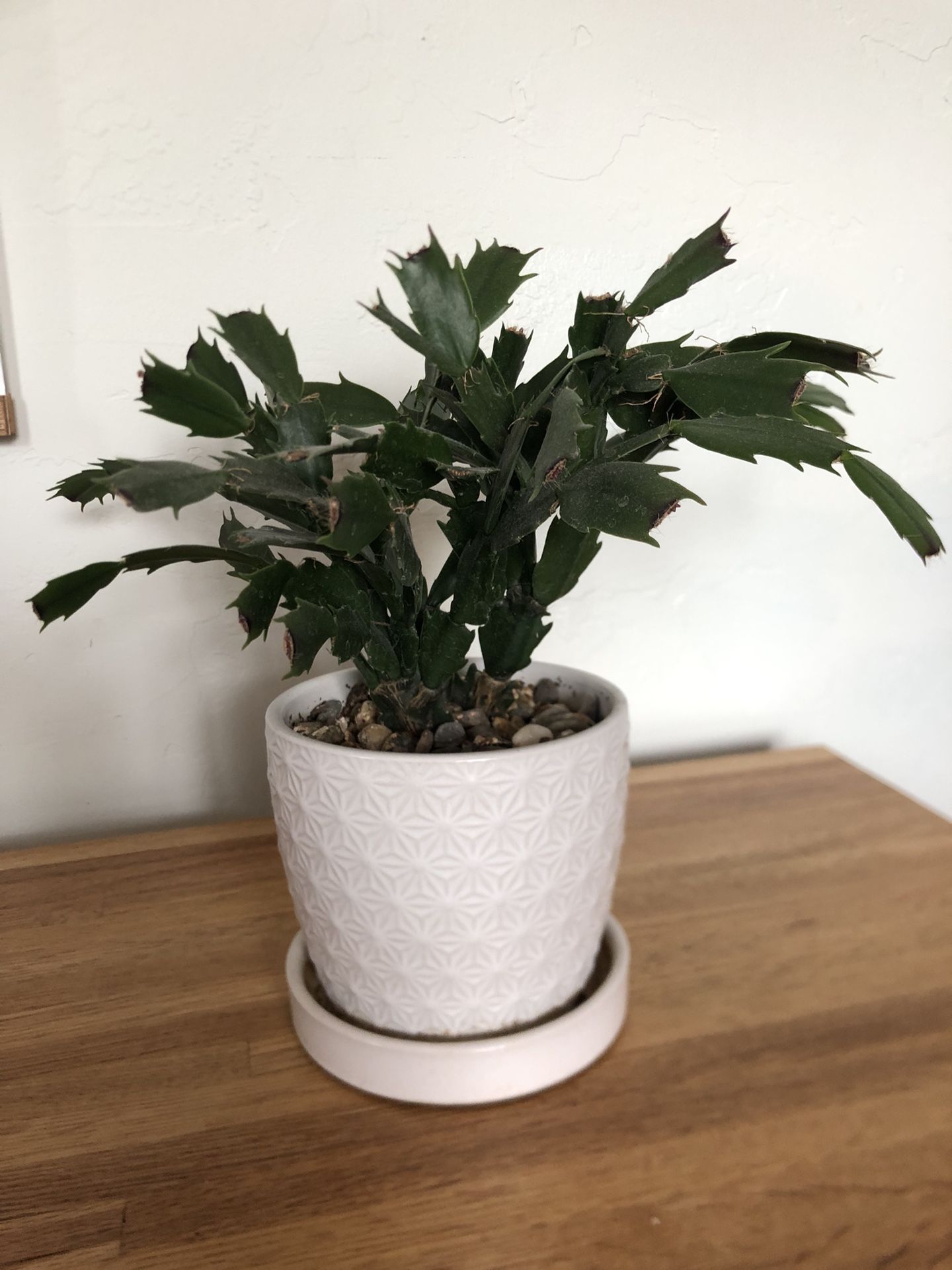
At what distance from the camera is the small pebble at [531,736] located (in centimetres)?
55

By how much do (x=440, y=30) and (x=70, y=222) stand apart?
1.21 feet

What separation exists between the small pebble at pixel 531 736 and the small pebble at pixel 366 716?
93 mm

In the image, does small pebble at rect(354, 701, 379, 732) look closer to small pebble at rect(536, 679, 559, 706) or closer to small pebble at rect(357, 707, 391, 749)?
small pebble at rect(357, 707, 391, 749)

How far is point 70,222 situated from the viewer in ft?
2.54

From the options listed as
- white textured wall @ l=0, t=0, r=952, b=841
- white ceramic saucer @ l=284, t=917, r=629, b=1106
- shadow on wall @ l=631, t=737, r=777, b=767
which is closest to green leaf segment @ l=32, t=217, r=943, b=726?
white ceramic saucer @ l=284, t=917, r=629, b=1106

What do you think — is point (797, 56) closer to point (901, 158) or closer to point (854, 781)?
point (901, 158)

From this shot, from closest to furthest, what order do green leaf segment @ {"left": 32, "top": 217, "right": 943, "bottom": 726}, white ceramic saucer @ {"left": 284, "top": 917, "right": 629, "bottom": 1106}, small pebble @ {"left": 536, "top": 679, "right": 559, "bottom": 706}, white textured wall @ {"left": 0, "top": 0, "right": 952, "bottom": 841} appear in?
green leaf segment @ {"left": 32, "top": 217, "right": 943, "bottom": 726} → white ceramic saucer @ {"left": 284, "top": 917, "right": 629, "bottom": 1106} → small pebble @ {"left": 536, "top": 679, "right": 559, "bottom": 706} → white textured wall @ {"left": 0, "top": 0, "right": 952, "bottom": 841}

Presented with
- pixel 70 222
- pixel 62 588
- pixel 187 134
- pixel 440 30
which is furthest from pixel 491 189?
pixel 62 588

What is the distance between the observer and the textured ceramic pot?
1.63ft

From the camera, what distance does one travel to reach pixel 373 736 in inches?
22.2

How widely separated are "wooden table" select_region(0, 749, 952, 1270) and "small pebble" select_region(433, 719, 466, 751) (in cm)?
21

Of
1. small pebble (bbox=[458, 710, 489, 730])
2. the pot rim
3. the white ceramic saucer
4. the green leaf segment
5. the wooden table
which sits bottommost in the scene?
the wooden table

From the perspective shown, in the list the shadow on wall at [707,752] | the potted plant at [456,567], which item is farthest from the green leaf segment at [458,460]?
the shadow on wall at [707,752]

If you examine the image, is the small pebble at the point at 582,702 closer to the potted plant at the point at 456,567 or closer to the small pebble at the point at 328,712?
the potted plant at the point at 456,567
